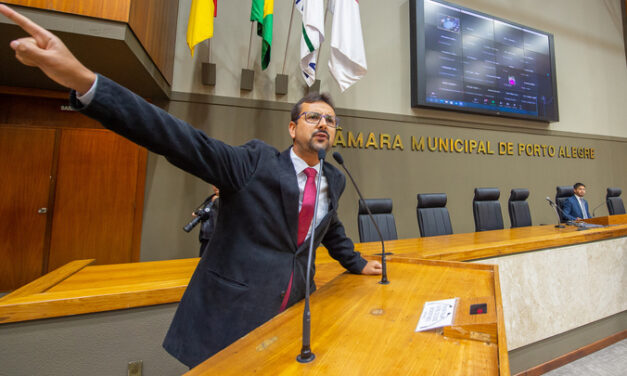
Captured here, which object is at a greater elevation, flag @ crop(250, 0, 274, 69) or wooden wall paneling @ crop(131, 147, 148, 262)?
flag @ crop(250, 0, 274, 69)

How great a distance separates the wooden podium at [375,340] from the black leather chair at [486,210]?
274cm

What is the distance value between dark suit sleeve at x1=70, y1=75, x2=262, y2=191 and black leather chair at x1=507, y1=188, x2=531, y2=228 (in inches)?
159

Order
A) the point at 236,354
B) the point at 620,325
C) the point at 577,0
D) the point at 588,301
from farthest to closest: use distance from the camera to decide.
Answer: the point at 577,0 < the point at 620,325 < the point at 588,301 < the point at 236,354

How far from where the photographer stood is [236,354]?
557 millimetres

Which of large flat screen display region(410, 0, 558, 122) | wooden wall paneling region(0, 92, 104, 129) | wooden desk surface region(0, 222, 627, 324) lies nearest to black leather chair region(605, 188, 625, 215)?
large flat screen display region(410, 0, 558, 122)

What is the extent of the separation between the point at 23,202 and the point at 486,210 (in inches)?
208

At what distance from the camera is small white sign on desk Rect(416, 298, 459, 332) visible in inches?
26.9

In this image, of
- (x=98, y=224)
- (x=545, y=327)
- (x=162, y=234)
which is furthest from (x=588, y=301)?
(x=98, y=224)

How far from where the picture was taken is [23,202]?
117 inches

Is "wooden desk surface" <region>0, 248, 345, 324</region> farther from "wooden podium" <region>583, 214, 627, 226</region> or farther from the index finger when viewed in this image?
"wooden podium" <region>583, 214, 627, 226</region>

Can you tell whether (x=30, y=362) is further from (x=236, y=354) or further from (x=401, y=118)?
(x=401, y=118)

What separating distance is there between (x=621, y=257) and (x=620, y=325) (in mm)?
566

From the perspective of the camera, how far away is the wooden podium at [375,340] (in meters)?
0.52

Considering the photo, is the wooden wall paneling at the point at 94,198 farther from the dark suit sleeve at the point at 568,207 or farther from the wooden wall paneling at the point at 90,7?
the dark suit sleeve at the point at 568,207
